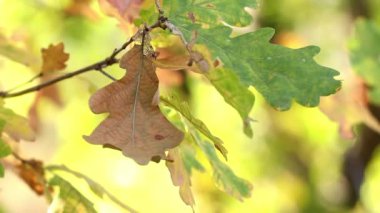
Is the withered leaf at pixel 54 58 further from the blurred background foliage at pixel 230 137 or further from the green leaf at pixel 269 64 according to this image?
the blurred background foliage at pixel 230 137

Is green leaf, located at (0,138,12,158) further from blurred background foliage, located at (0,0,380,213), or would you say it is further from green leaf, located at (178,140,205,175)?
blurred background foliage, located at (0,0,380,213)

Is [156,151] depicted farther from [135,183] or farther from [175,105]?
[135,183]

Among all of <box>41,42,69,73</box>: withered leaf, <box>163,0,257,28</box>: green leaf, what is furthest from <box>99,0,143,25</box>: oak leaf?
<box>163,0,257,28</box>: green leaf

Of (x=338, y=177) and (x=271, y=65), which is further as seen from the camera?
(x=338, y=177)

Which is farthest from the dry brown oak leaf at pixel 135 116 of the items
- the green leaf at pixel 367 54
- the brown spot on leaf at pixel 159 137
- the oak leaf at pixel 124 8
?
the green leaf at pixel 367 54

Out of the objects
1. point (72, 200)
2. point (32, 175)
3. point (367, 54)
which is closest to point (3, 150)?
point (72, 200)

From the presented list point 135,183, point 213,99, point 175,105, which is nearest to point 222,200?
point 213,99

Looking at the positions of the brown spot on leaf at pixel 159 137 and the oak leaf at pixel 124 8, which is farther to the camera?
the oak leaf at pixel 124 8
